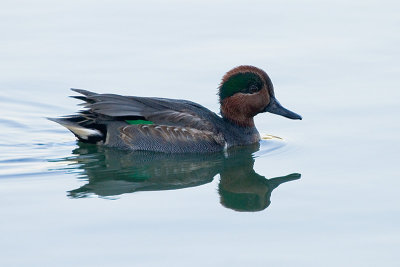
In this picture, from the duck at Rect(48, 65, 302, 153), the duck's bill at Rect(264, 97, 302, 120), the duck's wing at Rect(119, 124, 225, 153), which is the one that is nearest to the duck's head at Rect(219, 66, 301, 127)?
the duck's bill at Rect(264, 97, 302, 120)

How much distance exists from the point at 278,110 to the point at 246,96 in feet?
1.55

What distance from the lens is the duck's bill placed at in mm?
13898

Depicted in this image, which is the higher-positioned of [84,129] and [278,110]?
[278,110]

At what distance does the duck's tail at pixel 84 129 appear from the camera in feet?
44.5

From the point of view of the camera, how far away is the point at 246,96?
14.0m

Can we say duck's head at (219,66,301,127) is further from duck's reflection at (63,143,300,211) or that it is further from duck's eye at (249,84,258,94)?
duck's reflection at (63,143,300,211)

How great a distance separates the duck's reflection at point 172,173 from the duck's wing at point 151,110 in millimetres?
436

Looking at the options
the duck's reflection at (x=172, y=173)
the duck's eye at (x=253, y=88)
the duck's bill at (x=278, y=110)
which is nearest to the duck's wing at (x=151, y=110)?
the duck's reflection at (x=172, y=173)

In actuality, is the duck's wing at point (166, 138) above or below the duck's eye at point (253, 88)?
below

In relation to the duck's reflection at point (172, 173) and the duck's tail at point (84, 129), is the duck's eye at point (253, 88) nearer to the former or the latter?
the duck's reflection at point (172, 173)

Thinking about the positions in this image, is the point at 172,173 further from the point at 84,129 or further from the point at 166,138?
the point at 84,129

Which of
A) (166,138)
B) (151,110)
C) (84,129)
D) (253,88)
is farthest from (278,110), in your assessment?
(84,129)

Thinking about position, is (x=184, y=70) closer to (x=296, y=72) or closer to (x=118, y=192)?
(x=296, y=72)

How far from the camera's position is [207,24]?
58.0 ft
